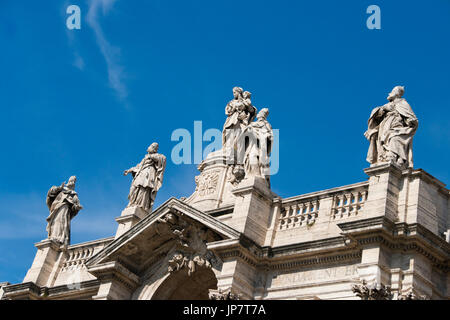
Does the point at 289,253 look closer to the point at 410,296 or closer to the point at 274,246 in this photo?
the point at 274,246

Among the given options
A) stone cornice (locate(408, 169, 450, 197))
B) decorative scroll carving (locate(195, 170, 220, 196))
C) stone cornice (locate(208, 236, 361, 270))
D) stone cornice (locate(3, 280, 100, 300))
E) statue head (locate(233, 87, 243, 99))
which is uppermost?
statue head (locate(233, 87, 243, 99))

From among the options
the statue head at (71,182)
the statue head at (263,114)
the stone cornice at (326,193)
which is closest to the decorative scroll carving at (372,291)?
the stone cornice at (326,193)

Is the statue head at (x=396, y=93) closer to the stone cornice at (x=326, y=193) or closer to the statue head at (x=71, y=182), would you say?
the stone cornice at (x=326, y=193)

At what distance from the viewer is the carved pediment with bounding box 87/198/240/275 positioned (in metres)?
20.7

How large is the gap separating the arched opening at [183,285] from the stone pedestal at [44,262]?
510cm

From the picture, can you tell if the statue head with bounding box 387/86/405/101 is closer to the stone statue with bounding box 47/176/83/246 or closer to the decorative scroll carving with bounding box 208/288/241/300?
the decorative scroll carving with bounding box 208/288/241/300

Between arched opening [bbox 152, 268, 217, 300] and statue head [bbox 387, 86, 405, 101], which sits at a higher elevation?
statue head [bbox 387, 86, 405, 101]

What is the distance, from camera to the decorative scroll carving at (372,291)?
16406mm

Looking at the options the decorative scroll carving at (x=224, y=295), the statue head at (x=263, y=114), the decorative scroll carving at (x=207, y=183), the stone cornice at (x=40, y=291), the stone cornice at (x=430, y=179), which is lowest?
the decorative scroll carving at (x=224, y=295)

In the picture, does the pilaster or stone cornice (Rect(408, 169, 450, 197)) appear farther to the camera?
the pilaster

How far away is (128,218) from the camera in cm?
2402

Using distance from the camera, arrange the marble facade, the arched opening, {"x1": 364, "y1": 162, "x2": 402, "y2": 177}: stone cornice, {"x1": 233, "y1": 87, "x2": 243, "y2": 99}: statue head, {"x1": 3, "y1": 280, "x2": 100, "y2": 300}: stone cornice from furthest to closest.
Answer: {"x1": 233, "y1": 87, "x2": 243, "y2": 99}: statue head
{"x1": 3, "y1": 280, "x2": 100, "y2": 300}: stone cornice
the arched opening
{"x1": 364, "y1": 162, "x2": 402, "y2": 177}: stone cornice
the marble facade

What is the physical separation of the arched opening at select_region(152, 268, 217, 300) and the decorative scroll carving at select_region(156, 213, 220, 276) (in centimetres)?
39

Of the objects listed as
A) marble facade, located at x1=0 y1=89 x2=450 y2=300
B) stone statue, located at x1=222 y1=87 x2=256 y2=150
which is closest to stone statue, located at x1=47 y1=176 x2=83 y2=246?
marble facade, located at x1=0 y1=89 x2=450 y2=300
